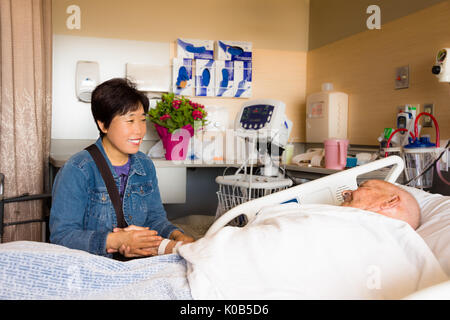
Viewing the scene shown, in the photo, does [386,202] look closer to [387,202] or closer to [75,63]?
[387,202]

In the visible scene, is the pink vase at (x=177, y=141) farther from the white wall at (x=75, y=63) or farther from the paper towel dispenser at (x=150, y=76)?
the white wall at (x=75, y=63)

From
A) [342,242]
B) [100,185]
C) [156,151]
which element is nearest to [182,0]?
[156,151]

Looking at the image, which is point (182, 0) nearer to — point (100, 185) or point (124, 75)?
point (124, 75)

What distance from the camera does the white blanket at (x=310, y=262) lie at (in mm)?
810

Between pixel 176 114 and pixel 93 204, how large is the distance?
4.82 feet

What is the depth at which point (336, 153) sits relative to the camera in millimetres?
2439

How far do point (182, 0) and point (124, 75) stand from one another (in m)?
0.81

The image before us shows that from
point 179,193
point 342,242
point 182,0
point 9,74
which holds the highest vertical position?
point 182,0

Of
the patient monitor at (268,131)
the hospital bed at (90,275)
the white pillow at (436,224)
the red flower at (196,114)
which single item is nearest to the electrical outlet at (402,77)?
the patient monitor at (268,131)

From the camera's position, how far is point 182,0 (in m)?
3.29

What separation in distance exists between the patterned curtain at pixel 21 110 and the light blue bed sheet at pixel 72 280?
4.24 ft

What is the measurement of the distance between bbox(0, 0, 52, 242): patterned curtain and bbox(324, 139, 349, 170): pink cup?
5.70 feet

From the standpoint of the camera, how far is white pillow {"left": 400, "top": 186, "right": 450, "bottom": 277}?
104 centimetres

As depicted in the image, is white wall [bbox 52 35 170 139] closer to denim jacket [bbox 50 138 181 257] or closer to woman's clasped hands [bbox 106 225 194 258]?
denim jacket [bbox 50 138 181 257]
